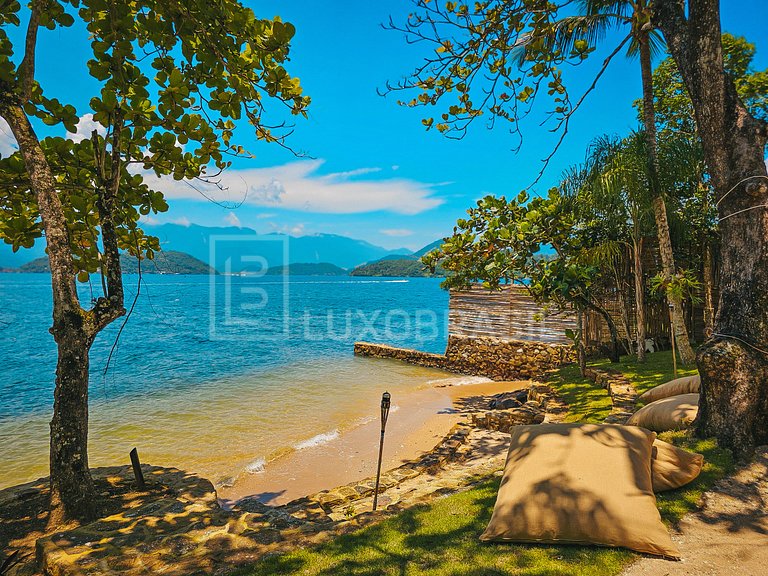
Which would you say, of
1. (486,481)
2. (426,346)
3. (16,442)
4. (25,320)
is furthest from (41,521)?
(25,320)

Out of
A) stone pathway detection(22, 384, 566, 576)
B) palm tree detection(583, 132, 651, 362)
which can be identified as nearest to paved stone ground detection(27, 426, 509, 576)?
stone pathway detection(22, 384, 566, 576)

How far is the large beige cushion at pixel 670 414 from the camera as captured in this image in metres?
4.67

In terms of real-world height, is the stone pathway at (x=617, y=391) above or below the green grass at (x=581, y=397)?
above

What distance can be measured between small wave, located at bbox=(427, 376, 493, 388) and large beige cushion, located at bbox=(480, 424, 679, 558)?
443 inches

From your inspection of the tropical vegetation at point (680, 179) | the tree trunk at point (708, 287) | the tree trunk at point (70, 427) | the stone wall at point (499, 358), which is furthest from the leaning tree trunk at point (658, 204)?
the tree trunk at point (70, 427)

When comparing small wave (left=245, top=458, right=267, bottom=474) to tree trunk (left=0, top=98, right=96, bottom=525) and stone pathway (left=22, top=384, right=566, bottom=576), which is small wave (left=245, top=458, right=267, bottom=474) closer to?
stone pathway (left=22, top=384, right=566, bottom=576)

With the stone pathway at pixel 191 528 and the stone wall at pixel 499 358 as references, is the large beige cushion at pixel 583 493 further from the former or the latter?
the stone wall at pixel 499 358

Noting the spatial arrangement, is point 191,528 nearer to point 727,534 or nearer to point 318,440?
point 727,534

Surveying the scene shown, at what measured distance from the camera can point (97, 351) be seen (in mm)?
Result: 28656

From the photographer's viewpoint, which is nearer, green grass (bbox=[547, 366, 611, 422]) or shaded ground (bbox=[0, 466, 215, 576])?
shaded ground (bbox=[0, 466, 215, 576])

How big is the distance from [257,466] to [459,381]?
343 inches

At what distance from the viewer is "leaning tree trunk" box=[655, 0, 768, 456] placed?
12.8ft

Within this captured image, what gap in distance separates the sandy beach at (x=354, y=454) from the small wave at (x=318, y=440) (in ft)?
0.21

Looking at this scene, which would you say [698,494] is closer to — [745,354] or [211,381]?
[745,354]
